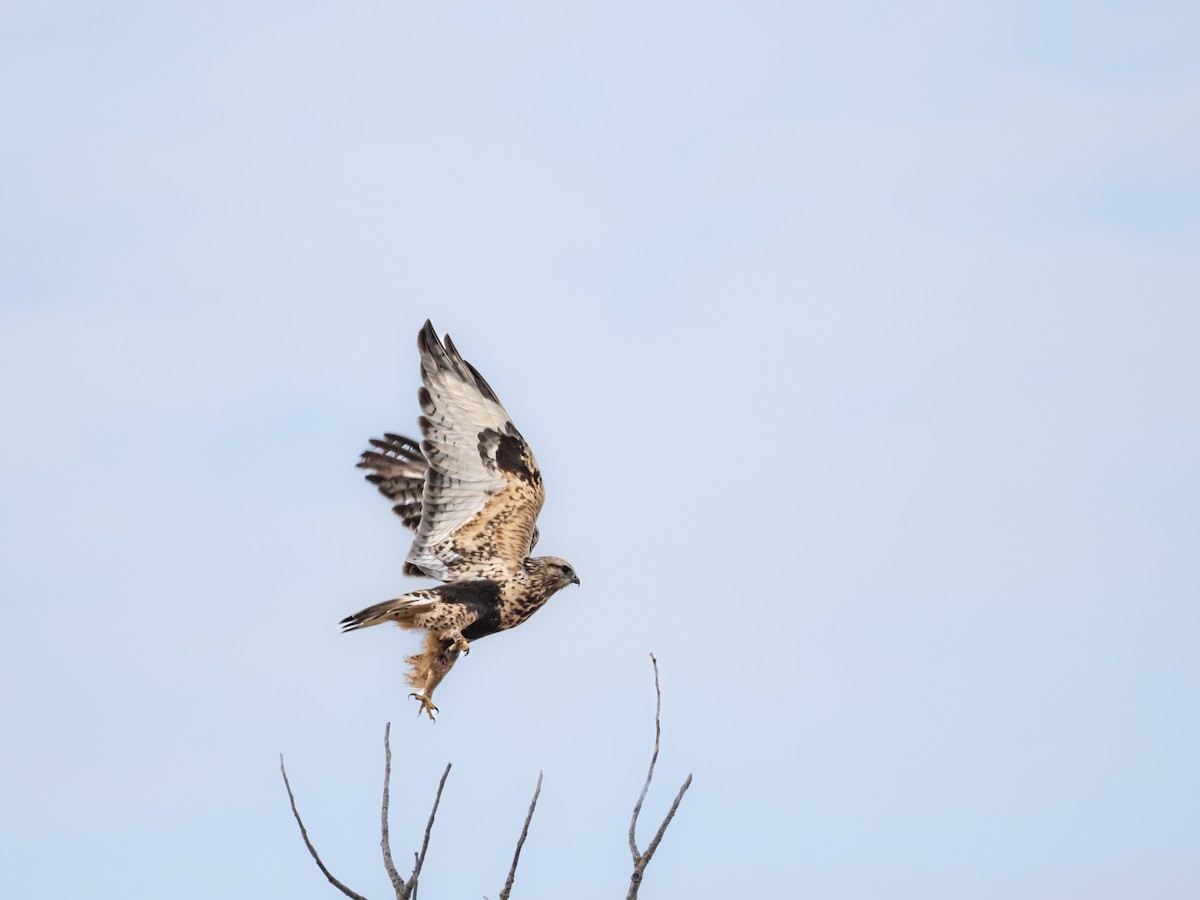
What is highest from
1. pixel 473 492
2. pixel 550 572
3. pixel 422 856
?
pixel 473 492

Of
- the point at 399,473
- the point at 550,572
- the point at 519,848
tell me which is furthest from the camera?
the point at 399,473

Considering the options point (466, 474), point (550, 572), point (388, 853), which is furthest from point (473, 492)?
point (388, 853)

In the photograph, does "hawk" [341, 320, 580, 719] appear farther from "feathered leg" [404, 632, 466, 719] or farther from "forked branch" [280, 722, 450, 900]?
"forked branch" [280, 722, 450, 900]

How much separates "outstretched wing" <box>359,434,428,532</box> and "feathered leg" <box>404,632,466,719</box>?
3186mm

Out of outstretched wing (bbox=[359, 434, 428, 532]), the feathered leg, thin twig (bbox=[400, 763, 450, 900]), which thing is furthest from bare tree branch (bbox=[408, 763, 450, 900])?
outstretched wing (bbox=[359, 434, 428, 532])

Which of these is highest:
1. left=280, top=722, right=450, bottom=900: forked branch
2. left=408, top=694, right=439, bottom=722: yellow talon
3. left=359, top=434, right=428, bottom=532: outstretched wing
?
left=359, top=434, right=428, bottom=532: outstretched wing

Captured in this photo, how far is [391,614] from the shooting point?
12062 millimetres

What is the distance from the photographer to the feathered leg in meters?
12.0

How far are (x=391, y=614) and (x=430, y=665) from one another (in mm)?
459

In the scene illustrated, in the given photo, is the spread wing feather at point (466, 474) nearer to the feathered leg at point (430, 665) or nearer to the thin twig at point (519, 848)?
the feathered leg at point (430, 665)

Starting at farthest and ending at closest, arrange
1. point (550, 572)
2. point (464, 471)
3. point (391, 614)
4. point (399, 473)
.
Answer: point (399, 473)
point (464, 471)
point (550, 572)
point (391, 614)

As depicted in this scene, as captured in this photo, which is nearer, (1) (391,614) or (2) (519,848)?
(2) (519,848)

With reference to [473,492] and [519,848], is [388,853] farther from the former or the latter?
[473,492]

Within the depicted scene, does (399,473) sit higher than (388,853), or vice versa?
(399,473)
